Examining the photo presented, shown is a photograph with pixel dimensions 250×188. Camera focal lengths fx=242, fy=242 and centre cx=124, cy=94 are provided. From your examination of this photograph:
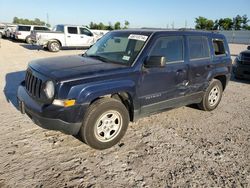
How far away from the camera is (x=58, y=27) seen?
1805cm

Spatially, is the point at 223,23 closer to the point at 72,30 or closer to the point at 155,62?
the point at 72,30

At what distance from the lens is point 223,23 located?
202 feet

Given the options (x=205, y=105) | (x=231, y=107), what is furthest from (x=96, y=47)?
(x=231, y=107)

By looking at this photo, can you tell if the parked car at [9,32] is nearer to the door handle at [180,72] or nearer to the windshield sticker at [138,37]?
the windshield sticker at [138,37]

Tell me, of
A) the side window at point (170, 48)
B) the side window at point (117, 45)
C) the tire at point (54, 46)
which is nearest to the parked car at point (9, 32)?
the tire at point (54, 46)

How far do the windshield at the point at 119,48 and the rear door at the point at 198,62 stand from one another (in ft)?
3.94

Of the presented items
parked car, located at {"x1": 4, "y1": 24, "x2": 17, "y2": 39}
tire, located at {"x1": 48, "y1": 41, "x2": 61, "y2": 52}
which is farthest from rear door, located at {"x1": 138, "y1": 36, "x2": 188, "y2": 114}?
parked car, located at {"x1": 4, "y1": 24, "x2": 17, "y2": 39}

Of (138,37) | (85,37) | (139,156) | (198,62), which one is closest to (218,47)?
(198,62)

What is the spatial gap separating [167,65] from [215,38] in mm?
1952

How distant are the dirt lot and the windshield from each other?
137 cm

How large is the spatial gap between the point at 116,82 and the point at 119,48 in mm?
1102

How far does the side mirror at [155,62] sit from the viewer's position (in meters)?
3.82

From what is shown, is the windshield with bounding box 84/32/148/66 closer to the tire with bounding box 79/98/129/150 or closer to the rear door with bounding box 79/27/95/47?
the tire with bounding box 79/98/129/150

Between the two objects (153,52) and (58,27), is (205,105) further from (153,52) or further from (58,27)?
(58,27)
